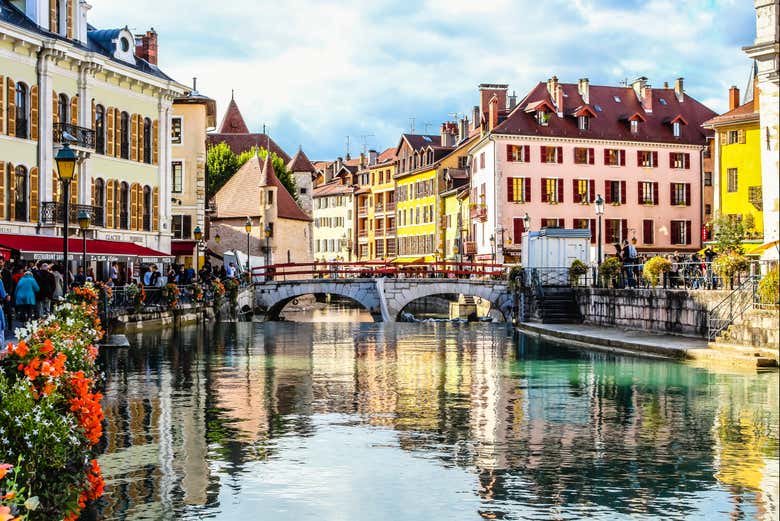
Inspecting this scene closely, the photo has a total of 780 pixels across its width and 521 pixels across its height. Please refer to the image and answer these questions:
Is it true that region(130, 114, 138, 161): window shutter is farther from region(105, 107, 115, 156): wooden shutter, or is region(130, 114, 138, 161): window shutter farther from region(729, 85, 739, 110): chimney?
region(729, 85, 739, 110): chimney

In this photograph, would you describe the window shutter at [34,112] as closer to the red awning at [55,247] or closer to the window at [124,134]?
the red awning at [55,247]

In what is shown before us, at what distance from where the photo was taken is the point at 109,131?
157 feet

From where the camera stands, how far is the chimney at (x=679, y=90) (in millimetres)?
83188

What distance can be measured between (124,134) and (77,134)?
5.13 metres

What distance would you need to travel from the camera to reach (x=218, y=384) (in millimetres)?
21500

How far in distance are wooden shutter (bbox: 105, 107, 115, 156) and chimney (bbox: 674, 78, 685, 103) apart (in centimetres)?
4801

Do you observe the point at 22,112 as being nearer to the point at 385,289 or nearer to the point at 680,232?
the point at 385,289

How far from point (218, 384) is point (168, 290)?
2091cm

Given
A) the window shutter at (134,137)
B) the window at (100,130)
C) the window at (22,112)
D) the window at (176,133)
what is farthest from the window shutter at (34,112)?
the window at (176,133)

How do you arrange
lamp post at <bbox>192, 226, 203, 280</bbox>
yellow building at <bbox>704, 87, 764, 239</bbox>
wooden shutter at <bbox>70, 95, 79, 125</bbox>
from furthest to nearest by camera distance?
yellow building at <bbox>704, 87, 764, 239</bbox>
lamp post at <bbox>192, 226, 203, 280</bbox>
wooden shutter at <bbox>70, 95, 79, 125</bbox>

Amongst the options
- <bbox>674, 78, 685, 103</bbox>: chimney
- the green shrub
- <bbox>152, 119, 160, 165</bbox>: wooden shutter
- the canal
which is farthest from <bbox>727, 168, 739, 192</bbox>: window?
the canal

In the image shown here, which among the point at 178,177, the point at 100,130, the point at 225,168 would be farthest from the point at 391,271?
the point at 225,168

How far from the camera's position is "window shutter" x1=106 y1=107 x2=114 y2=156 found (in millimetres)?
47469

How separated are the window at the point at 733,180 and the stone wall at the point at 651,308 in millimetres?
21465
